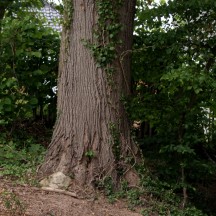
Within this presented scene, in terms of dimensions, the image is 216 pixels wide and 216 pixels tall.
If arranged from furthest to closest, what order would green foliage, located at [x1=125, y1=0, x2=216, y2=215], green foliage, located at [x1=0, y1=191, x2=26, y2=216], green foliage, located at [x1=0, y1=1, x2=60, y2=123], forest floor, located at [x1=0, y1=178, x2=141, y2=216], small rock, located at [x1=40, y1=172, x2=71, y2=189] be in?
green foliage, located at [x1=0, y1=1, x2=60, y2=123] → green foliage, located at [x1=125, y1=0, x2=216, y2=215] → small rock, located at [x1=40, y1=172, x2=71, y2=189] → forest floor, located at [x1=0, y1=178, x2=141, y2=216] → green foliage, located at [x1=0, y1=191, x2=26, y2=216]

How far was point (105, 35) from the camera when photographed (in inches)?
237

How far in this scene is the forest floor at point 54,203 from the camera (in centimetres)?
493

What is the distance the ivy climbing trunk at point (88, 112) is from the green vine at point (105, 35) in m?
0.04

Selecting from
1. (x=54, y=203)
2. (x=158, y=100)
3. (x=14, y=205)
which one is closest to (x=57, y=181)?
(x=54, y=203)

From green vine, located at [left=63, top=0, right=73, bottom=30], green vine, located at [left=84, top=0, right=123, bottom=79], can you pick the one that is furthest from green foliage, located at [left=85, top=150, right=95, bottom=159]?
green vine, located at [left=63, top=0, right=73, bottom=30]

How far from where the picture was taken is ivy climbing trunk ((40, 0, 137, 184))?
5879 mm

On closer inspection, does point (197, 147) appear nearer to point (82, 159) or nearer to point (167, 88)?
point (167, 88)

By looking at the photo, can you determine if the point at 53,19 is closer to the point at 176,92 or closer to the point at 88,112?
the point at 176,92

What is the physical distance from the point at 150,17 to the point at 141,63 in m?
0.77

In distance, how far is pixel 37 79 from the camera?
840 cm

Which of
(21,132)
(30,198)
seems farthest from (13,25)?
(30,198)

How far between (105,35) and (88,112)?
1066 mm

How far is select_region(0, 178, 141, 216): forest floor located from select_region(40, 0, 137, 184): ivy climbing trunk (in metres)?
0.29

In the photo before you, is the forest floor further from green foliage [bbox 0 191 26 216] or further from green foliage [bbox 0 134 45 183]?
green foliage [bbox 0 134 45 183]
